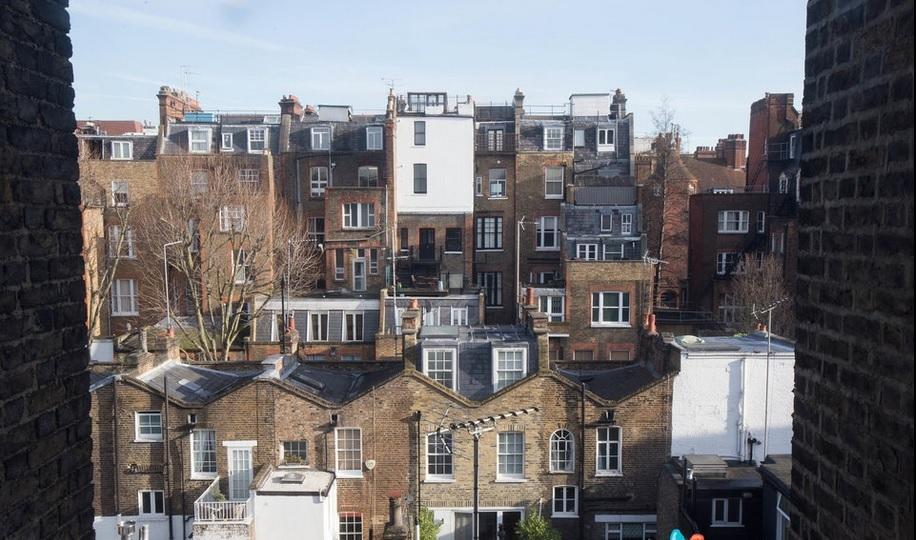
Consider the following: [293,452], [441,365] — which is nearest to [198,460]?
[293,452]

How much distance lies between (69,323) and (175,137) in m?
36.5

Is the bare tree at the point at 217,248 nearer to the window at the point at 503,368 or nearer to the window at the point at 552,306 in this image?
the window at the point at 552,306

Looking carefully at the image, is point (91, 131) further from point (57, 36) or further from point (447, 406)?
point (57, 36)

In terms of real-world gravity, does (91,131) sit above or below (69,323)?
above

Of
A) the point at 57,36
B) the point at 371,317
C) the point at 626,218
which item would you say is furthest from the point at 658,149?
the point at 57,36

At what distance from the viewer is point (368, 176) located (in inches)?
1475

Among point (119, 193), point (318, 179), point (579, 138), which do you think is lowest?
point (119, 193)

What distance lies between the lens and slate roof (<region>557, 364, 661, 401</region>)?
65.3ft

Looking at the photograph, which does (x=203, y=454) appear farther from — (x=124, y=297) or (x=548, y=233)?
(x=548, y=233)

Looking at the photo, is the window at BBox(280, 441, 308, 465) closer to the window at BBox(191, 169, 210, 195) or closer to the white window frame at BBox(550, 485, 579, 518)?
the white window frame at BBox(550, 485, 579, 518)

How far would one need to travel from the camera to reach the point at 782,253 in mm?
34344

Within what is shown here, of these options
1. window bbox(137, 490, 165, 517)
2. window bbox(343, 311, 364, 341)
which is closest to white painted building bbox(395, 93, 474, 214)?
window bbox(343, 311, 364, 341)

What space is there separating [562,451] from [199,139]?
27.1m

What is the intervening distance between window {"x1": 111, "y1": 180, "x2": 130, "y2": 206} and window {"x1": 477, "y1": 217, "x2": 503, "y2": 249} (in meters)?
17.7
